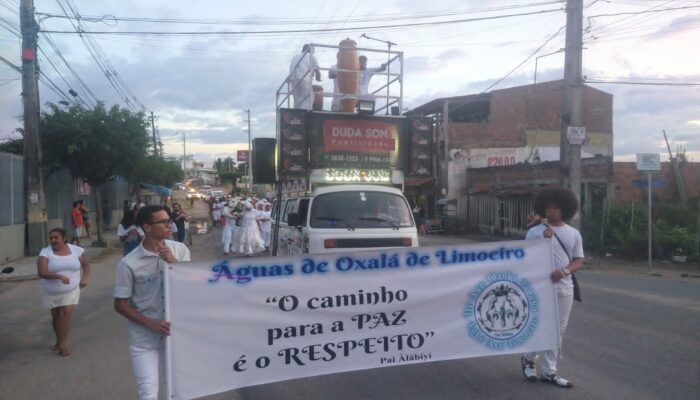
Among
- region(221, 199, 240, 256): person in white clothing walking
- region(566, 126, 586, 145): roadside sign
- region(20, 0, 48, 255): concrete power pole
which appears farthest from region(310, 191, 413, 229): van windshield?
region(20, 0, 48, 255): concrete power pole

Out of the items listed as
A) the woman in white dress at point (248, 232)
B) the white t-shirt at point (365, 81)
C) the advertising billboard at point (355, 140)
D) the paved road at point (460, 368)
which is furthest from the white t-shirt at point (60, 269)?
the woman in white dress at point (248, 232)

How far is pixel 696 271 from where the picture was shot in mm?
14945

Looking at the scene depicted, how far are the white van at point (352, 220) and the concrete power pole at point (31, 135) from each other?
36.8 feet

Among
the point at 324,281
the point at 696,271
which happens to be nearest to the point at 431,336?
the point at 324,281

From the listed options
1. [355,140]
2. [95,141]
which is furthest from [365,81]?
[95,141]

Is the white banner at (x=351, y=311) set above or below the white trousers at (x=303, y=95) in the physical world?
below

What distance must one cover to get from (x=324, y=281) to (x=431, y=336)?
1.13m

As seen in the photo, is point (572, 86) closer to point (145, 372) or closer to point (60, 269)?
point (60, 269)

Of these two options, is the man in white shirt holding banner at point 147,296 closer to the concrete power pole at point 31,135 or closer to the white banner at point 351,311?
the white banner at point 351,311

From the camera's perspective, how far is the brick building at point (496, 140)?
2905cm

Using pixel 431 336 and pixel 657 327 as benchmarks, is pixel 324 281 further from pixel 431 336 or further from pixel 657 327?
pixel 657 327

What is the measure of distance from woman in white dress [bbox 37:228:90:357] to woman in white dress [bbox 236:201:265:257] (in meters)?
11.1

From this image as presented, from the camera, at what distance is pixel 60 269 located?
269 inches

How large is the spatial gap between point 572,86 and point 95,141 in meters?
15.1
